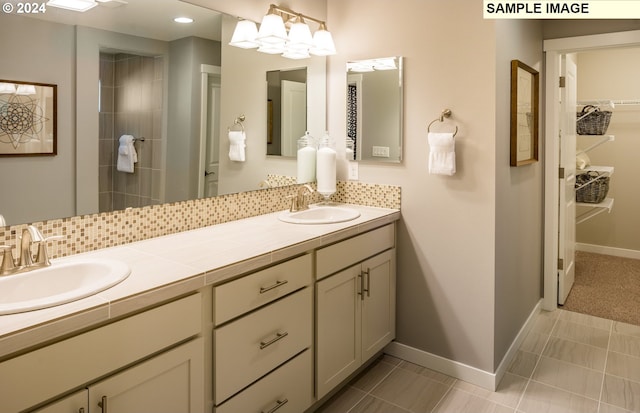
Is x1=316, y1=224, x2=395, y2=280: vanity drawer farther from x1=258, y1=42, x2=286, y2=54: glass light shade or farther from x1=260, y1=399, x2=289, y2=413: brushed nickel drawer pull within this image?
x1=258, y1=42, x2=286, y2=54: glass light shade

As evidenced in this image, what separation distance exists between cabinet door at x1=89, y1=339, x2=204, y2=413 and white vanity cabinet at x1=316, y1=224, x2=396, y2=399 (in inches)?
26.3

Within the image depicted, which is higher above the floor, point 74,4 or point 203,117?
point 74,4

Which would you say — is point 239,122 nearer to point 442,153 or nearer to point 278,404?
point 442,153

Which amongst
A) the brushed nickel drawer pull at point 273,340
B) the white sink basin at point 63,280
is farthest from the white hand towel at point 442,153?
the white sink basin at point 63,280

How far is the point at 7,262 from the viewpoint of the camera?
1377mm

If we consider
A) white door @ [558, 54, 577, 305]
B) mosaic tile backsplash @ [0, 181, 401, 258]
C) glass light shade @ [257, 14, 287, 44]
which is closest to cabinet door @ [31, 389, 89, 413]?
mosaic tile backsplash @ [0, 181, 401, 258]

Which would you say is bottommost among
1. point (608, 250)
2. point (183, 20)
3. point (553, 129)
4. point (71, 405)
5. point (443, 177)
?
point (608, 250)

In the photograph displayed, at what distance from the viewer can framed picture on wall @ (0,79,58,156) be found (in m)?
1.44

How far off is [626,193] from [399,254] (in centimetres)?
350

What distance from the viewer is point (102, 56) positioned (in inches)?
66.2

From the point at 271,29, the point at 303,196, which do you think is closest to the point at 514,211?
the point at 303,196

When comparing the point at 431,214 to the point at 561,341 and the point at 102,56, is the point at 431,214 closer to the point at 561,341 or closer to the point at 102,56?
the point at 561,341

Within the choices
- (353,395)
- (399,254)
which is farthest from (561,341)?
(353,395)

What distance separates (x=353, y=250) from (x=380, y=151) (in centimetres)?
72
